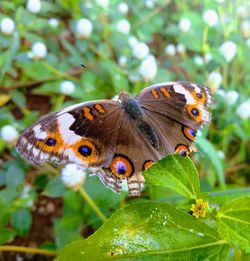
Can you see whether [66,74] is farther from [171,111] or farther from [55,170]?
[171,111]

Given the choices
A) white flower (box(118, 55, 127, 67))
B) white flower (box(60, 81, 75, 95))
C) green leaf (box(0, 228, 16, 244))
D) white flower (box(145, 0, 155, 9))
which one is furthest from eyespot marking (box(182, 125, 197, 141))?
white flower (box(145, 0, 155, 9))

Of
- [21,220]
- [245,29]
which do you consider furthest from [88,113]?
[245,29]

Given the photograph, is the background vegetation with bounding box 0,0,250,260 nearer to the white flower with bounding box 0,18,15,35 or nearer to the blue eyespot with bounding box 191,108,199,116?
the white flower with bounding box 0,18,15,35

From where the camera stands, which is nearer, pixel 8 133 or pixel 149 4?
pixel 8 133

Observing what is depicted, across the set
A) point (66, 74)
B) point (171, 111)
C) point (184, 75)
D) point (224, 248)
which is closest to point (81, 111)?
point (171, 111)

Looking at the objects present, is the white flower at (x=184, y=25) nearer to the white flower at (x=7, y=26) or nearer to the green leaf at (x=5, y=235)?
the white flower at (x=7, y=26)

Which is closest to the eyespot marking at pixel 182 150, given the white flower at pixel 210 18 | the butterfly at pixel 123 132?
the butterfly at pixel 123 132

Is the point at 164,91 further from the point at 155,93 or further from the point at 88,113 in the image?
the point at 88,113
